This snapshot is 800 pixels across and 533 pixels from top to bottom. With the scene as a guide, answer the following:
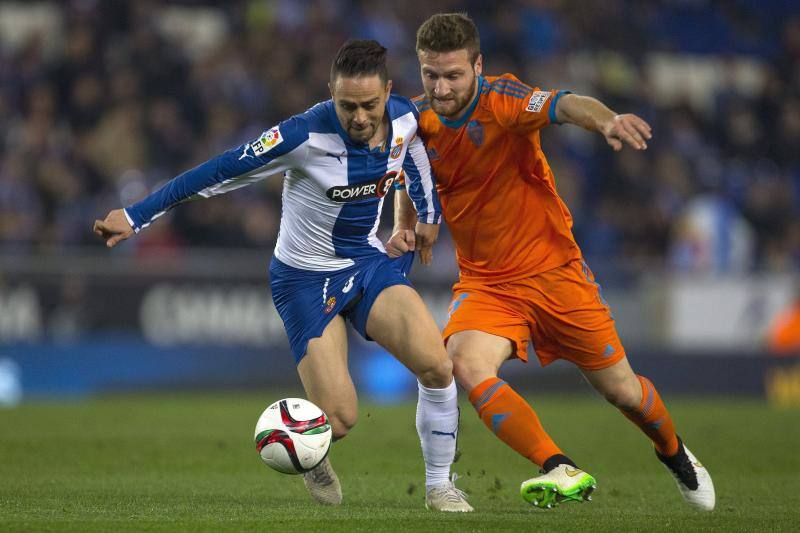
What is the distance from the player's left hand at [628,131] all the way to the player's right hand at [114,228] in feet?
7.71

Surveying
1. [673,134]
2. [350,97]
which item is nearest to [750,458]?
[350,97]

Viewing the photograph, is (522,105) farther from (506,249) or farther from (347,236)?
(347,236)

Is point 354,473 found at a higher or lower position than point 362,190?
lower

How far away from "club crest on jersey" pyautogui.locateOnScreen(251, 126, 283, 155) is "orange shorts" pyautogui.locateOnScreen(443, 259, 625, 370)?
4.61 feet

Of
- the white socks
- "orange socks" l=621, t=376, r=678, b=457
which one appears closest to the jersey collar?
the white socks

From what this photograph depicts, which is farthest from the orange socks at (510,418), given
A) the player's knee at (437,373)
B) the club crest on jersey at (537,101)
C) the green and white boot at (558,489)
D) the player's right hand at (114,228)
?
the player's right hand at (114,228)

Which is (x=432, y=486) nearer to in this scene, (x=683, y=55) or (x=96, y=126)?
(x=96, y=126)

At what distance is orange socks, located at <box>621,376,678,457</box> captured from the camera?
7.09m

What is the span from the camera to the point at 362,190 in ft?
22.2

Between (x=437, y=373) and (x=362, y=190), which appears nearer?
(x=437, y=373)

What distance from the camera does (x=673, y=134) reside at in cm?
2023

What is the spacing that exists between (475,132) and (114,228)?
2.02 meters

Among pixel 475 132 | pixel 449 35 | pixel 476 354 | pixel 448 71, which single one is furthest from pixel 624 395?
pixel 449 35

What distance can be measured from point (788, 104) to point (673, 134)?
7.62 ft
